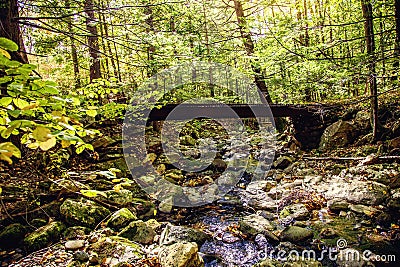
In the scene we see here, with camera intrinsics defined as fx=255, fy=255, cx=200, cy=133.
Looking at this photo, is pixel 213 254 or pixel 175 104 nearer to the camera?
pixel 213 254

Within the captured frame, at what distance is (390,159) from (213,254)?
4.92 meters

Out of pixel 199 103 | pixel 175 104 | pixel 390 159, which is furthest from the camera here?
pixel 199 103

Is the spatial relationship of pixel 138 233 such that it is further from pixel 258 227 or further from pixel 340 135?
pixel 340 135

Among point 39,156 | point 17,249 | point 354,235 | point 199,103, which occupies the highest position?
point 199,103

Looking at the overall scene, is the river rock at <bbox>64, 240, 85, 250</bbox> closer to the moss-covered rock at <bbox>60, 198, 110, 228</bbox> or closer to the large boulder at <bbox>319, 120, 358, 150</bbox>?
the moss-covered rock at <bbox>60, 198, 110, 228</bbox>

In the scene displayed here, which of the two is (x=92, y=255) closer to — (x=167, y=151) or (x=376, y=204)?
(x=376, y=204)

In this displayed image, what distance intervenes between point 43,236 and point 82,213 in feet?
2.13

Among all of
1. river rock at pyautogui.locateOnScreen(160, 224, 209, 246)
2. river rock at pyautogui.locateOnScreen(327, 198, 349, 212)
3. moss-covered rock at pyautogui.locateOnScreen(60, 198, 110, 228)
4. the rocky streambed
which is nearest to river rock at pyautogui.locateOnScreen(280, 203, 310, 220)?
the rocky streambed

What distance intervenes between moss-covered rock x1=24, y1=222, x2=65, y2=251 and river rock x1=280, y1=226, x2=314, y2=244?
3.42 meters

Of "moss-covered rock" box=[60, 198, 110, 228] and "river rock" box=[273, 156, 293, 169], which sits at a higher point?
"moss-covered rock" box=[60, 198, 110, 228]

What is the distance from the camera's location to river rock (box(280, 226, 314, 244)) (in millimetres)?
3877

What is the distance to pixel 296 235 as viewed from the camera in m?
3.91

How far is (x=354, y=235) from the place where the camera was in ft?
12.7

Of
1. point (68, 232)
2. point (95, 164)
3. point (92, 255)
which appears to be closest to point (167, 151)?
point (95, 164)
